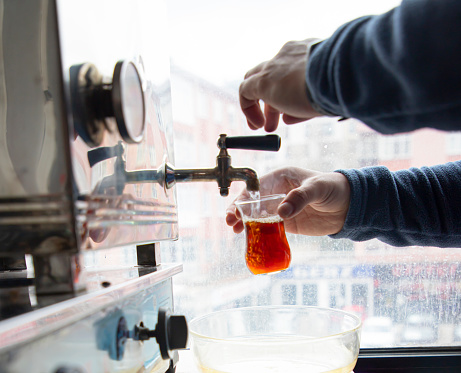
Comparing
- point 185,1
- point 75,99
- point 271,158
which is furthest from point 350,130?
point 75,99

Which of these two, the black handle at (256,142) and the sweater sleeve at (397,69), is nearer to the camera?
the sweater sleeve at (397,69)

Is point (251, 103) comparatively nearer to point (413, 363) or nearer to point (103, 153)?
point (103, 153)

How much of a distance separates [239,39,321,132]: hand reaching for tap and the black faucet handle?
0.07 meters

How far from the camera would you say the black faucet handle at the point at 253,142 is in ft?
2.36

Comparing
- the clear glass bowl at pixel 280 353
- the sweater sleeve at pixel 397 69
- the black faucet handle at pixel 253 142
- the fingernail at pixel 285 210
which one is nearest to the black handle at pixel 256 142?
the black faucet handle at pixel 253 142

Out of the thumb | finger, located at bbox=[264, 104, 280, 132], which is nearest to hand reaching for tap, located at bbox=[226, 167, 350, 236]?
the thumb

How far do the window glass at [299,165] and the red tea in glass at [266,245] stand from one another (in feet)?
1.30

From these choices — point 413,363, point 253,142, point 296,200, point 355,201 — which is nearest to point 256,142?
point 253,142

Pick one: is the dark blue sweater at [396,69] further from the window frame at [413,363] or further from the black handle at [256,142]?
the window frame at [413,363]

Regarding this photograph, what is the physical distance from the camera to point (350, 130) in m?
1.10

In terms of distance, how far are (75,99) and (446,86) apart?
0.38 metres

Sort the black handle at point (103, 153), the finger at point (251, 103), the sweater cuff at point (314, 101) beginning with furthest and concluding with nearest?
the finger at point (251, 103) → the sweater cuff at point (314, 101) → the black handle at point (103, 153)

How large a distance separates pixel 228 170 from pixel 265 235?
0.41ft

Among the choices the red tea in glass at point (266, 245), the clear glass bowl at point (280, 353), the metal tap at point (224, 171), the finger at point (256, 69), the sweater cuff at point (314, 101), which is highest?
the finger at point (256, 69)
